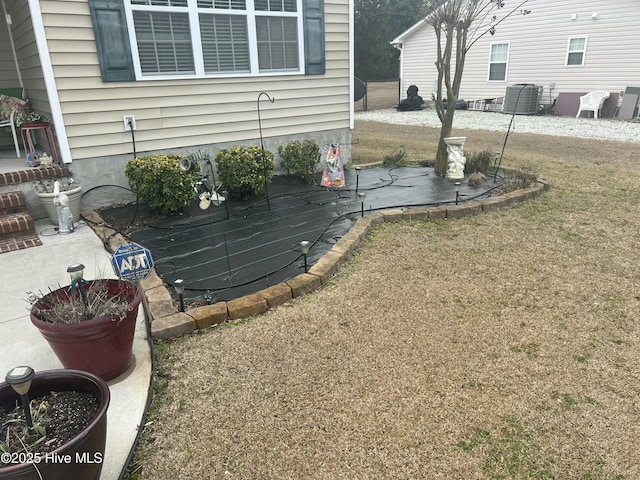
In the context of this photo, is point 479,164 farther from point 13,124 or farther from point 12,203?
point 13,124

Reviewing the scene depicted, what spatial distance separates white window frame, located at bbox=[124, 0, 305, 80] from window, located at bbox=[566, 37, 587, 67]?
1196cm

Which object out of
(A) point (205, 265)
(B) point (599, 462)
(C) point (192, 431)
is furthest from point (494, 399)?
(A) point (205, 265)

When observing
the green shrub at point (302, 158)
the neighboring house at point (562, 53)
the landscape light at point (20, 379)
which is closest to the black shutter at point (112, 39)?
the green shrub at point (302, 158)

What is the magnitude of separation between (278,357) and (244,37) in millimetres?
4555

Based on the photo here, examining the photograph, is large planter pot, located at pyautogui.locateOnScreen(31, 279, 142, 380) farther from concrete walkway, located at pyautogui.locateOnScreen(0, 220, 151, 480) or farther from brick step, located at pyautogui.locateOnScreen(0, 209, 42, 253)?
brick step, located at pyautogui.locateOnScreen(0, 209, 42, 253)

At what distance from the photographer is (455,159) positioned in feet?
20.2

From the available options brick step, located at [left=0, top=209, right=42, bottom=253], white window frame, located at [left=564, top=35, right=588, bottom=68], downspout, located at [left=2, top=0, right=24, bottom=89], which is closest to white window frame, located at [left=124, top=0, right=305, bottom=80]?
downspout, located at [left=2, top=0, right=24, bottom=89]

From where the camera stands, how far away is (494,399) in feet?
7.20

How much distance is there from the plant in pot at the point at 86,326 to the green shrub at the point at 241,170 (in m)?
2.84

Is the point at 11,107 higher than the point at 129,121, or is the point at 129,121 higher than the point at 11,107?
the point at 11,107

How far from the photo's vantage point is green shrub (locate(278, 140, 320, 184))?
5.90 m

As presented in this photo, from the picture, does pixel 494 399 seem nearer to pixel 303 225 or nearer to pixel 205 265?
pixel 205 265

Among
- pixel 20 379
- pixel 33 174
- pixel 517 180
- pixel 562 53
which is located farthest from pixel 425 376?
pixel 562 53

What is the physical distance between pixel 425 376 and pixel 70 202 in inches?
158
